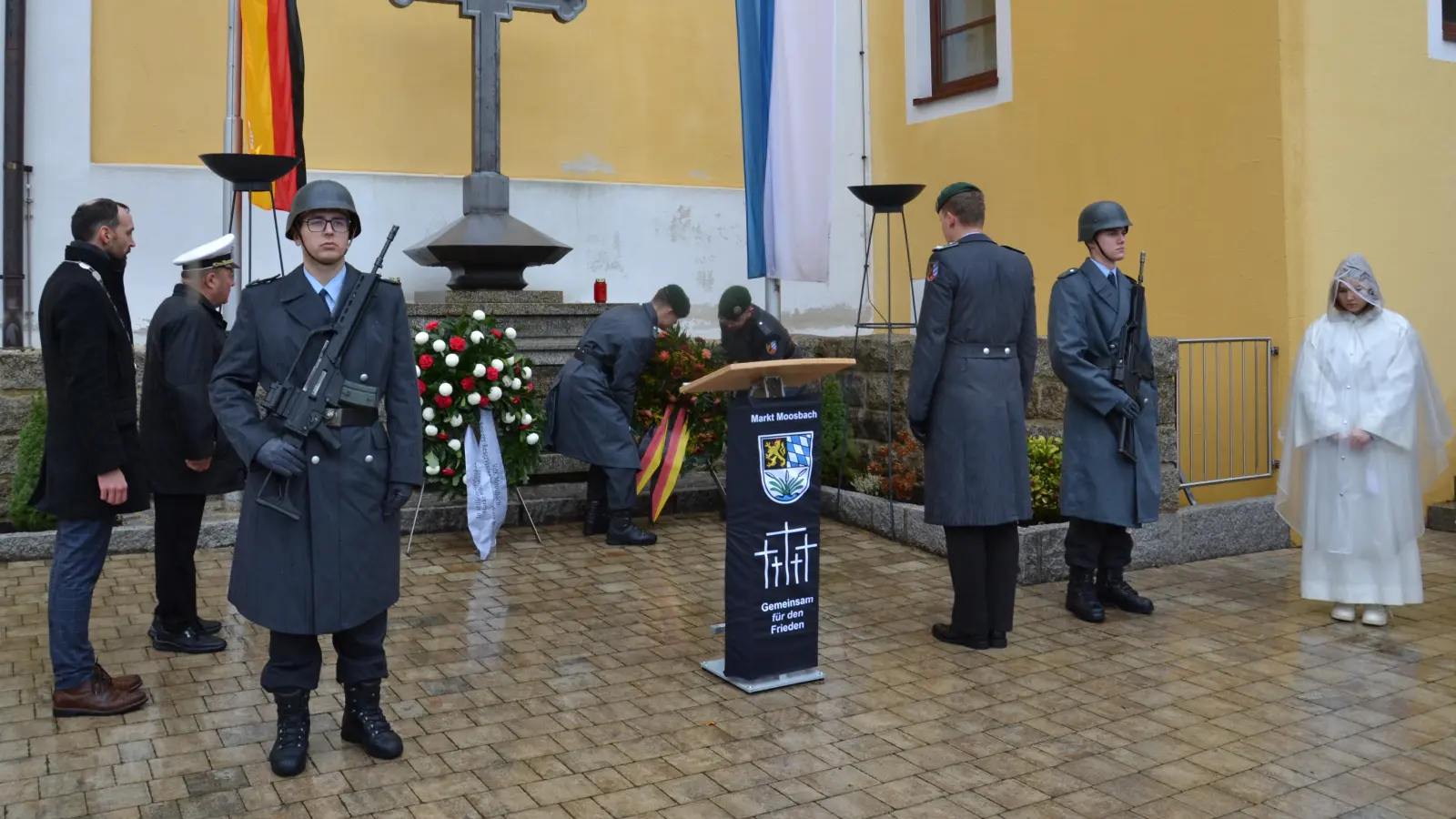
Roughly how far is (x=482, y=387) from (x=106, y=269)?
3.15 meters

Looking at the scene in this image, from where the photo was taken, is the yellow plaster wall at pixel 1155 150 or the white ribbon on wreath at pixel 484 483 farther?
the yellow plaster wall at pixel 1155 150

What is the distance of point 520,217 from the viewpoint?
35.6ft

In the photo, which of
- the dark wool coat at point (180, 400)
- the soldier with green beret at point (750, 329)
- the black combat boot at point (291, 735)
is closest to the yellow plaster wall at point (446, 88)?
the soldier with green beret at point (750, 329)

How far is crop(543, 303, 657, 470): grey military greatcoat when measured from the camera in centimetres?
835

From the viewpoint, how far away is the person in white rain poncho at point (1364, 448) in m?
6.36

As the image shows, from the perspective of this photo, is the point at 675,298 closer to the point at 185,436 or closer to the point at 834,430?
the point at 834,430

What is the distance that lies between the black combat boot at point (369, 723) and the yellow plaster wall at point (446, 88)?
6.48 meters

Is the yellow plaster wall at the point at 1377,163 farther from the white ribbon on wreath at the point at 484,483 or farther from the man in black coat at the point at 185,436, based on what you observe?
the man in black coat at the point at 185,436

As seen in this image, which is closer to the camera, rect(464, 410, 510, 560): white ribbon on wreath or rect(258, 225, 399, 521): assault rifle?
rect(258, 225, 399, 521): assault rifle

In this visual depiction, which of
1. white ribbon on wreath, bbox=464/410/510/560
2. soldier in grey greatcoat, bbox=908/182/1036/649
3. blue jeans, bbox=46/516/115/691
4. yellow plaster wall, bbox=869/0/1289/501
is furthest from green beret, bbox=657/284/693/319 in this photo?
blue jeans, bbox=46/516/115/691

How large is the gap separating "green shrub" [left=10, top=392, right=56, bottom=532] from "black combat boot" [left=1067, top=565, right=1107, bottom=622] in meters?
6.10

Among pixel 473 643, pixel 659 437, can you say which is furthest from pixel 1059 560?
pixel 473 643

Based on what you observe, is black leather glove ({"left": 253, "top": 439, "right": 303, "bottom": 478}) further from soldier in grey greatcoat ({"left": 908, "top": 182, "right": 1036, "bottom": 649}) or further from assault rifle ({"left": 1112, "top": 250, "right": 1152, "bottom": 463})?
assault rifle ({"left": 1112, "top": 250, "right": 1152, "bottom": 463})

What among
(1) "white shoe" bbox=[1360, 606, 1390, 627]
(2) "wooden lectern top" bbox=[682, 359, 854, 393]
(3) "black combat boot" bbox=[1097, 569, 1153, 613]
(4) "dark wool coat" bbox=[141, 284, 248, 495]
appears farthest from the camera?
(3) "black combat boot" bbox=[1097, 569, 1153, 613]
